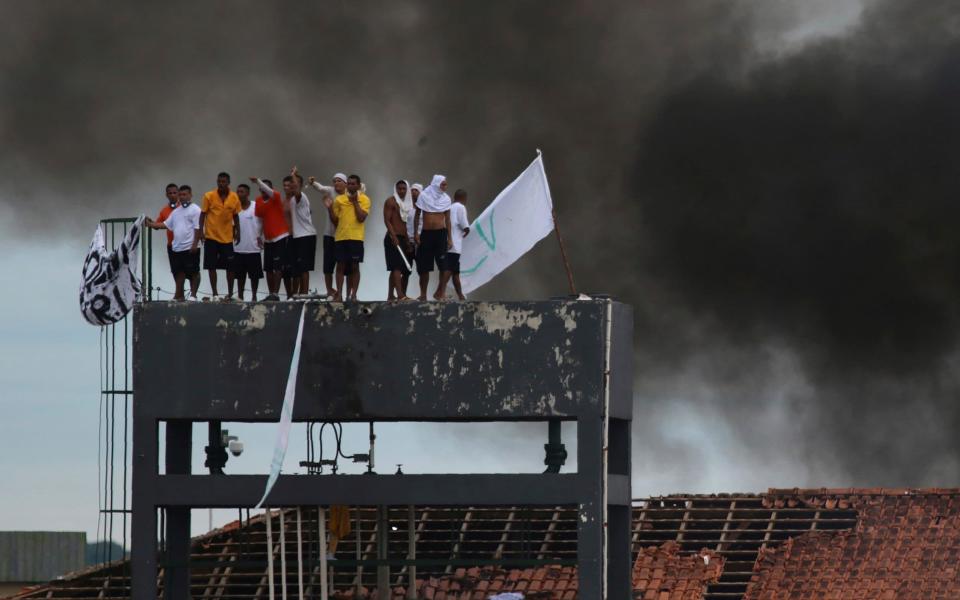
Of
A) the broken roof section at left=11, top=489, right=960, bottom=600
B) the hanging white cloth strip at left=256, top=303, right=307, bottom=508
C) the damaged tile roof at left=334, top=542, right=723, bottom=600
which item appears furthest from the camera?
the broken roof section at left=11, top=489, right=960, bottom=600

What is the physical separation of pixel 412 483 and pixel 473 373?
156 cm

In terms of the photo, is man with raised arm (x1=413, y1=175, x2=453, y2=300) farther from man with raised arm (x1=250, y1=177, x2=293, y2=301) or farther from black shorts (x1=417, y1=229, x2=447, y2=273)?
man with raised arm (x1=250, y1=177, x2=293, y2=301)

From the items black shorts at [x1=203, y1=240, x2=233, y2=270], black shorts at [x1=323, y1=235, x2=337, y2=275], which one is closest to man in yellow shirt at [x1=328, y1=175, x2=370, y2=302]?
black shorts at [x1=323, y1=235, x2=337, y2=275]

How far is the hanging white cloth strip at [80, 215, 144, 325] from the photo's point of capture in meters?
29.3

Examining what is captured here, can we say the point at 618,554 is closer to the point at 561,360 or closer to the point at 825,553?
the point at 561,360

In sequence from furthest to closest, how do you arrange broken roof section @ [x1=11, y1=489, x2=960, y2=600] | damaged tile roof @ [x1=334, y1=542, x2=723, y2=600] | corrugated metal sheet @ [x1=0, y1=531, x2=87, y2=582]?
corrugated metal sheet @ [x1=0, y1=531, x2=87, y2=582] → broken roof section @ [x1=11, y1=489, x2=960, y2=600] → damaged tile roof @ [x1=334, y1=542, x2=723, y2=600]

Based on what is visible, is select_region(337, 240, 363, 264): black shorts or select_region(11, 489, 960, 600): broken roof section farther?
select_region(11, 489, 960, 600): broken roof section

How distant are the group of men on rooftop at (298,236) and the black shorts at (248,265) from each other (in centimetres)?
1

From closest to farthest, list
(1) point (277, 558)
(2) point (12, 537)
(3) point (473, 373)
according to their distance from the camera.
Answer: (3) point (473, 373) < (1) point (277, 558) < (2) point (12, 537)

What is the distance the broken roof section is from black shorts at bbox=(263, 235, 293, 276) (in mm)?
9915

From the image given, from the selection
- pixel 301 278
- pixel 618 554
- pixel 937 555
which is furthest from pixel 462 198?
pixel 937 555

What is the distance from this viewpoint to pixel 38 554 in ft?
168

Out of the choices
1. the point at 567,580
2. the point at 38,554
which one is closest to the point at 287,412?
the point at 567,580

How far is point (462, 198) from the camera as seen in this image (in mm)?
29000
